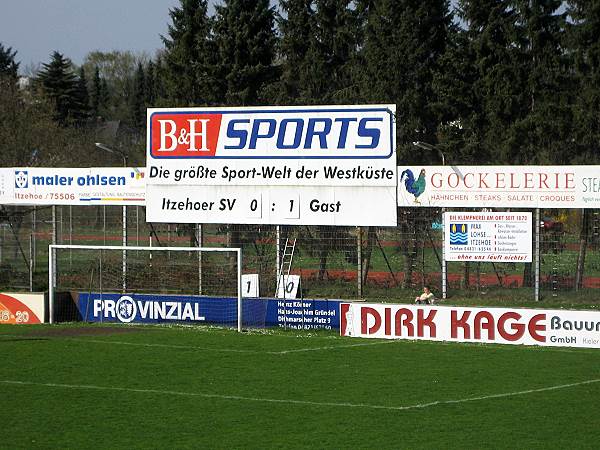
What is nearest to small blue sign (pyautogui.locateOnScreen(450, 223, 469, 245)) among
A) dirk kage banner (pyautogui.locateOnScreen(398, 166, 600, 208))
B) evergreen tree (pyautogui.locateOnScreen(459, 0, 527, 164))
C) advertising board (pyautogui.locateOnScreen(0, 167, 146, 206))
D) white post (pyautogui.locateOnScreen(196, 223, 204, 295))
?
dirk kage banner (pyautogui.locateOnScreen(398, 166, 600, 208))

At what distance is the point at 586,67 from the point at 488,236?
2019 cm

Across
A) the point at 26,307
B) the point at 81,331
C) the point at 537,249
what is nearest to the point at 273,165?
the point at 81,331

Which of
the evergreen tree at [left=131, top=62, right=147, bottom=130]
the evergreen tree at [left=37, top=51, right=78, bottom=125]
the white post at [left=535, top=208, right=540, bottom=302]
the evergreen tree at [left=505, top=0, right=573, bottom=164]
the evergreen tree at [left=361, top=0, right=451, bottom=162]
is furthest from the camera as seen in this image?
the evergreen tree at [left=131, top=62, right=147, bottom=130]

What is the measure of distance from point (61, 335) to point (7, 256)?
13.1 metres

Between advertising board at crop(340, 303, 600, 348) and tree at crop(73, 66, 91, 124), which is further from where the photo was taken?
tree at crop(73, 66, 91, 124)

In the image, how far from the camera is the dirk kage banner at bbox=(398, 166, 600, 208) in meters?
32.3

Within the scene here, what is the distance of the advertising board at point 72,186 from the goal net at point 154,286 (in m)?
2.09

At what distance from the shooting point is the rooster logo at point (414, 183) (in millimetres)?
34219

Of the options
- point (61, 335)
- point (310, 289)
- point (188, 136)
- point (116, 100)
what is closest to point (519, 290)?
point (310, 289)

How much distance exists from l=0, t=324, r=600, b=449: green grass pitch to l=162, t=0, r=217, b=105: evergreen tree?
3470 centimetres

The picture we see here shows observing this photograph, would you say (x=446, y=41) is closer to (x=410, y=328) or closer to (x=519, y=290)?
(x=519, y=290)

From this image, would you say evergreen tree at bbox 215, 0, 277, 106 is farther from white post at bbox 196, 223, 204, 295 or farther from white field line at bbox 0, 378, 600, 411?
white field line at bbox 0, 378, 600, 411

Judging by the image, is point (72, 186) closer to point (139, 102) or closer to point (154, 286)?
point (154, 286)

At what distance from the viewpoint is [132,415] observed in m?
17.6
